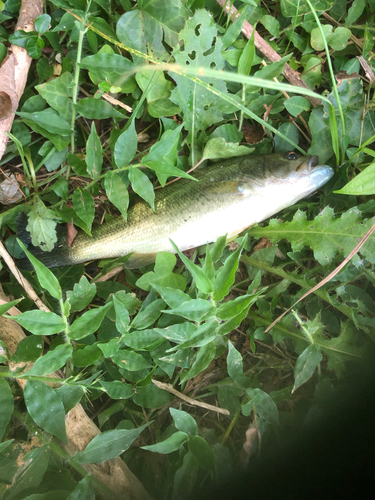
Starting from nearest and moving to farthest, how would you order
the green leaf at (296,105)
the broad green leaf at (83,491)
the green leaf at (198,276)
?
the green leaf at (198,276), the broad green leaf at (83,491), the green leaf at (296,105)

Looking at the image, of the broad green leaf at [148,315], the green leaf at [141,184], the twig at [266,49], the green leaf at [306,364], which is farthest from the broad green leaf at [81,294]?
the twig at [266,49]

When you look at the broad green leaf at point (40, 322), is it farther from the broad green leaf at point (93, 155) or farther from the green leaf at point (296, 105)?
the green leaf at point (296, 105)

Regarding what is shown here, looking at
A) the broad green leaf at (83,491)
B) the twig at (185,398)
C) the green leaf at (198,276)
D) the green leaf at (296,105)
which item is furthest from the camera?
the green leaf at (296,105)

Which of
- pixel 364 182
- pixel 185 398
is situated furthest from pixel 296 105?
pixel 185 398


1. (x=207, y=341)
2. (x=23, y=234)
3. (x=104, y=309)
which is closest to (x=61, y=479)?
(x=104, y=309)

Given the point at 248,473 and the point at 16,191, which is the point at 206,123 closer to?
the point at 16,191

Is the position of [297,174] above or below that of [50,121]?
below

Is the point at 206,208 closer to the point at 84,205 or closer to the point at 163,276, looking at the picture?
the point at 163,276
